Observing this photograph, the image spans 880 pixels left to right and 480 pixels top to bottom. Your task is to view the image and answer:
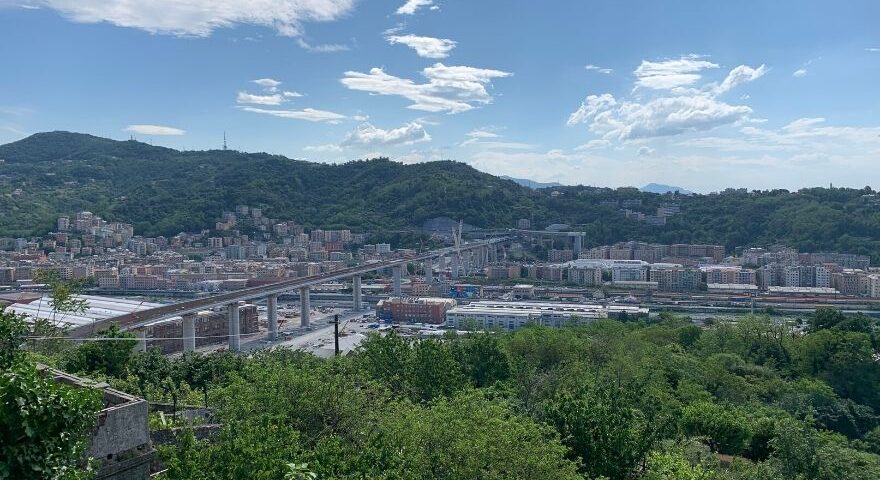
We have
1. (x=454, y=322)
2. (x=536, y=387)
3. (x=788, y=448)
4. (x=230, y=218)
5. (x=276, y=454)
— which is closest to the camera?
(x=276, y=454)

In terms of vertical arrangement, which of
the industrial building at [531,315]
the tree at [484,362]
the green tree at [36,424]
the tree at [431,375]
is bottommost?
the industrial building at [531,315]

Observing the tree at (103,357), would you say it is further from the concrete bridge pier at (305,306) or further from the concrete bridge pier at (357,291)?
the concrete bridge pier at (357,291)

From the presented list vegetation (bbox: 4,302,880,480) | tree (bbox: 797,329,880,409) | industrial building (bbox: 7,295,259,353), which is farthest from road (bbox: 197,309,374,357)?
tree (bbox: 797,329,880,409)

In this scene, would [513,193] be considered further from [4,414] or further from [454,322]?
[4,414]

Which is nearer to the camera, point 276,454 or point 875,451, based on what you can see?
point 276,454

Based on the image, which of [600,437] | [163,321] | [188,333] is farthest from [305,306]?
[600,437]

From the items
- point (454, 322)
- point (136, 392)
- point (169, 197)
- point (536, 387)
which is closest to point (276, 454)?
point (136, 392)

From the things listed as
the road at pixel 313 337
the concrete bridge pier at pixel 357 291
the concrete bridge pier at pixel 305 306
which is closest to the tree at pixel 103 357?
the road at pixel 313 337
